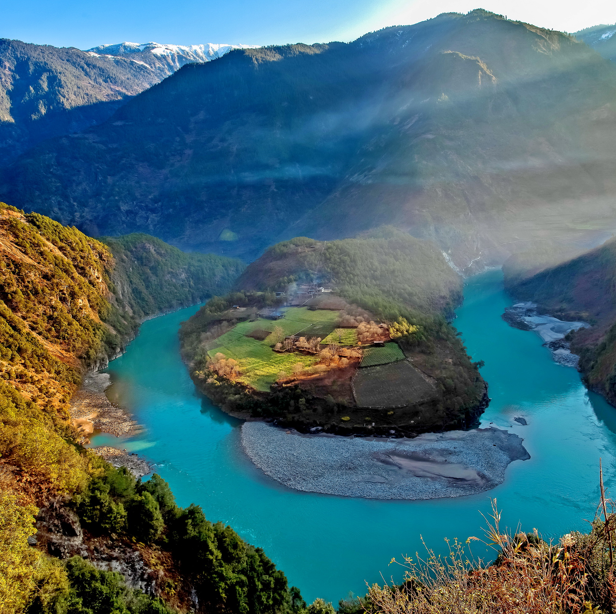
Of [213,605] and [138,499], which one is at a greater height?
[138,499]

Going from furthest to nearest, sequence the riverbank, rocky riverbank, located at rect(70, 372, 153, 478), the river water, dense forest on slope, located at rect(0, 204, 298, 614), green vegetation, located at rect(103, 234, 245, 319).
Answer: green vegetation, located at rect(103, 234, 245, 319)
rocky riverbank, located at rect(70, 372, 153, 478)
the riverbank
the river water
dense forest on slope, located at rect(0, 204, 298, 614)

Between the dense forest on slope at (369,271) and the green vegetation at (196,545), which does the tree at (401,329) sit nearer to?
the dense forest on slope at (369,271)

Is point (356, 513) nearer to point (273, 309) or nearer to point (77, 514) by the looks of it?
point (77, 514)

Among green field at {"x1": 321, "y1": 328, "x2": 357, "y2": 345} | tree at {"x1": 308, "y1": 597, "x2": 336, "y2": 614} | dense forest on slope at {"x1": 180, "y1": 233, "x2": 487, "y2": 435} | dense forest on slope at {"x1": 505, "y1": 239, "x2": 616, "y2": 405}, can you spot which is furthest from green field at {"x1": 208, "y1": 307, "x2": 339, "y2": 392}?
dense forest on slope at {"x1": 505, "y1": 239, "x2": 616, "y2": 405}

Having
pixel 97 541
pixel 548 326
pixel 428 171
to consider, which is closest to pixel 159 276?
pixel 428 171

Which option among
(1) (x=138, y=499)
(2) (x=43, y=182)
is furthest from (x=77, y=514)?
(2) (x=43, y=182)

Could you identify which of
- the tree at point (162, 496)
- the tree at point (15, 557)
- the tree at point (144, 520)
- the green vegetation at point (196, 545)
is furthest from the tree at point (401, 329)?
the tree at point (15, 557)

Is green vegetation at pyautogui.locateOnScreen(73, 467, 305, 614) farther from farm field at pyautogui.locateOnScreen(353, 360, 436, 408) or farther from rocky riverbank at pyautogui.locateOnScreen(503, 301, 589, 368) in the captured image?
rocky riverbank at pyautogui.locateOnScreen(503, 301, 589, 368)
